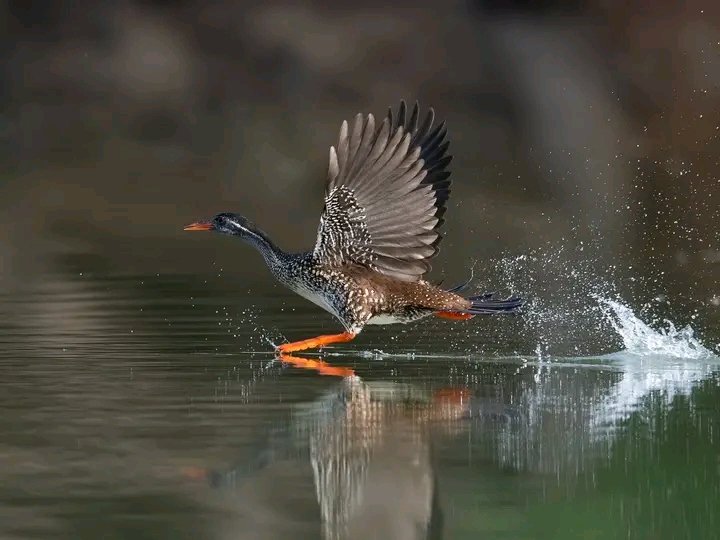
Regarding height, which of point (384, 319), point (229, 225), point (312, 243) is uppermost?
point (312, 243)

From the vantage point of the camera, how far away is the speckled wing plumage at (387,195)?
33.4 feet

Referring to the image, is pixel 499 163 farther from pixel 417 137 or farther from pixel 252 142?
pixel 417 137

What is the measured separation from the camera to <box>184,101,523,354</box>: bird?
33.4 ft

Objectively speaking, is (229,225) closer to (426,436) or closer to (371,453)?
(426,436)

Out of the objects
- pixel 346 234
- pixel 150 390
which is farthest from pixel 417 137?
pixel 150 390

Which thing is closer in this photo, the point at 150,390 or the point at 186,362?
the point at 150,390

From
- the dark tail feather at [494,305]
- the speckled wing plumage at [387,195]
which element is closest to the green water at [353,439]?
the dark tail feather at [494,305]

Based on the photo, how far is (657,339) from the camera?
33.3 feet

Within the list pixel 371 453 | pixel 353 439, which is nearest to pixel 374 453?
pixel 371 453

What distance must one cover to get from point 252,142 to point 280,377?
13738 millimetres

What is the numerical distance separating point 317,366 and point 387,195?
1260 millimetres

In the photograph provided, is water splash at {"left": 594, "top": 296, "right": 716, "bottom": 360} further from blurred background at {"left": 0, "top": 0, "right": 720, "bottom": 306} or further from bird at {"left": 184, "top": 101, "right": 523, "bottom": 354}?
blurred background at {"left": 0, "top": 0, "right": 720, "bottom": 306}

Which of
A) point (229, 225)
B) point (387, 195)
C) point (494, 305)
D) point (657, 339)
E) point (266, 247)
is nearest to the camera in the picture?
point (494, 305)

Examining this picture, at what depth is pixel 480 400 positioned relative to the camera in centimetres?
819
